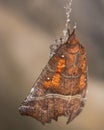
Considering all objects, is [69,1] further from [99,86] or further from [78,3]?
[99,86]

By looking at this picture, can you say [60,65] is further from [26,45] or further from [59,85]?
[26,45]

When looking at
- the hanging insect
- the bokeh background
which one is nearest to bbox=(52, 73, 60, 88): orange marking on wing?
the hanging insect

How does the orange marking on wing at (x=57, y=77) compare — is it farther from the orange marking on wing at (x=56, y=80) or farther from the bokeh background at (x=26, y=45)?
the bokeh background at (x=26, y=45)

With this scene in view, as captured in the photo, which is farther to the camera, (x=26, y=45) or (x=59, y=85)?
(x=26, y=45)

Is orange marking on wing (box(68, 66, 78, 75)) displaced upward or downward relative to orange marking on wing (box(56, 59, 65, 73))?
downward

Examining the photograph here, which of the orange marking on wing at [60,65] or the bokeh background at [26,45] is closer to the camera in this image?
the orange marking on wing at [60,65]

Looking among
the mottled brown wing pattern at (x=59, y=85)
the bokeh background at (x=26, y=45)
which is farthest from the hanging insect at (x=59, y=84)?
the bokeh background at (x=26, y=45)

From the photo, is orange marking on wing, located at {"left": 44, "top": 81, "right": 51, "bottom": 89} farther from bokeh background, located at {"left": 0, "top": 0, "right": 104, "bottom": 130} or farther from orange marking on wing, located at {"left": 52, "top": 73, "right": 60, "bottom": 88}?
bokeh background, located at {"left": 0, "top": 0, "right": 104, "bottom": 130}

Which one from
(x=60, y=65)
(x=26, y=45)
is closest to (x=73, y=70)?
(x=60, y=65)
